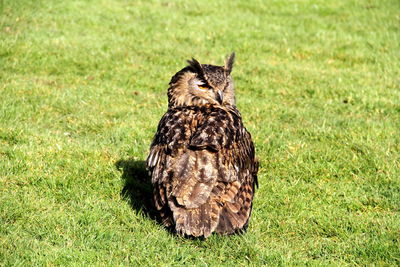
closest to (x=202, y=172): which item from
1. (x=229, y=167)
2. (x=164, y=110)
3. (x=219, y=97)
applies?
(x=229, y=167)

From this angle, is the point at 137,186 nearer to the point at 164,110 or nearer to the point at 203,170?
the point at 203,170

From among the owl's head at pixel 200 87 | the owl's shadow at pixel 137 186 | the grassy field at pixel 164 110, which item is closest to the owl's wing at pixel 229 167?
the grassy field at pixel 164 110

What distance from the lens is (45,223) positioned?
20.0ft

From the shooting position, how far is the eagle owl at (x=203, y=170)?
569cm

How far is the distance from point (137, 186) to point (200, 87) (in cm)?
155

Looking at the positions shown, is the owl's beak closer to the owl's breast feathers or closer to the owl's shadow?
the owl's breast feathers

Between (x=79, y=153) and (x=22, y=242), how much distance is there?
2.44m

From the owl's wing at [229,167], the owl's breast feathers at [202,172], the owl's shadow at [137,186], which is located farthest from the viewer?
the owl's shadow at [137,186]

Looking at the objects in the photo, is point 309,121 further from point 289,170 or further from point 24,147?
point 24,147

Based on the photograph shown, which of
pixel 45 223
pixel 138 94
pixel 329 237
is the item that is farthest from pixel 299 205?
pixel 138 94

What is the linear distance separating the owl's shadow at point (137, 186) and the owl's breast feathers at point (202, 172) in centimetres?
62

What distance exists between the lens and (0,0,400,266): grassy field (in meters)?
6.02

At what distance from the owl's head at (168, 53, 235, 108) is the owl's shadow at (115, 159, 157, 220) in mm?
1118

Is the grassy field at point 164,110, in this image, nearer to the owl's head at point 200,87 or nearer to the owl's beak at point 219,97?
the owl's head at point 200,87
